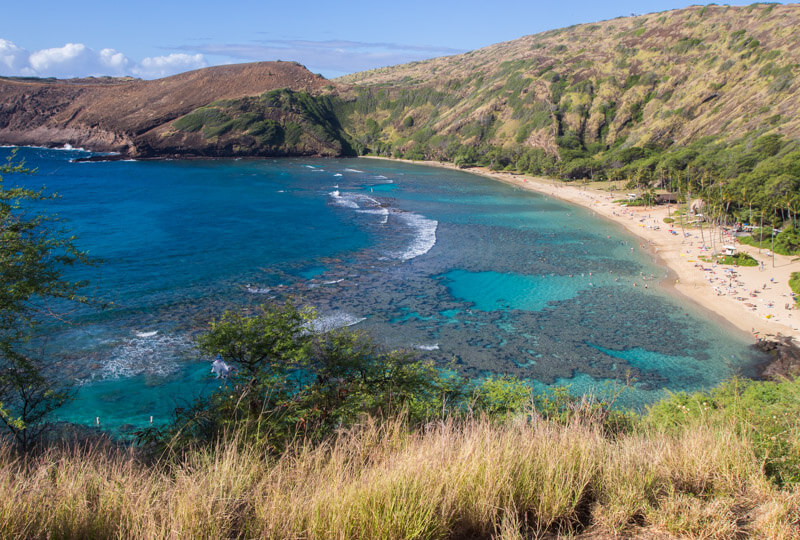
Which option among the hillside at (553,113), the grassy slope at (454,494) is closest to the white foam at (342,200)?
the hillside at (553,113)

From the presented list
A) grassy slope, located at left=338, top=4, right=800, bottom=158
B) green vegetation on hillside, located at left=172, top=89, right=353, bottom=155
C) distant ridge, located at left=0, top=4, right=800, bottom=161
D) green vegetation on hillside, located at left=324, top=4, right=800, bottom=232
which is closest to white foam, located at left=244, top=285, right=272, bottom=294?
green vegetation on hillside, located at left=324, top=4, right=800, bottom=232

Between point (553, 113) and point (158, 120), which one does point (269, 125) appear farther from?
point (553, 113)

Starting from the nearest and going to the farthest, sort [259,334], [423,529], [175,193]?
[423,529], [259,334], [175,193]

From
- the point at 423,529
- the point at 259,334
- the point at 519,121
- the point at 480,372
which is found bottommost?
the point at 480,372

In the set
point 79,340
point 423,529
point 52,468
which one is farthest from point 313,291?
point 423,529

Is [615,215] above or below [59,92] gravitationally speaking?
below

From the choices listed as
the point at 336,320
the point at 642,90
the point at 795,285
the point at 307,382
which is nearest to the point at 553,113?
the point at 642,90

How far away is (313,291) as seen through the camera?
3819cm

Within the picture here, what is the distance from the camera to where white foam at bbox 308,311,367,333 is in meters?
31.0

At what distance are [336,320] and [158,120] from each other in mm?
150929

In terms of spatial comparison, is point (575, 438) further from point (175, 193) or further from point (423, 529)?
point (175, 193)

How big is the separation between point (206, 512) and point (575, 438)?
182 inches

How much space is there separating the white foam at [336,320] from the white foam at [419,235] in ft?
51.8

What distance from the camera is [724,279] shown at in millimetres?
Result: 42062
